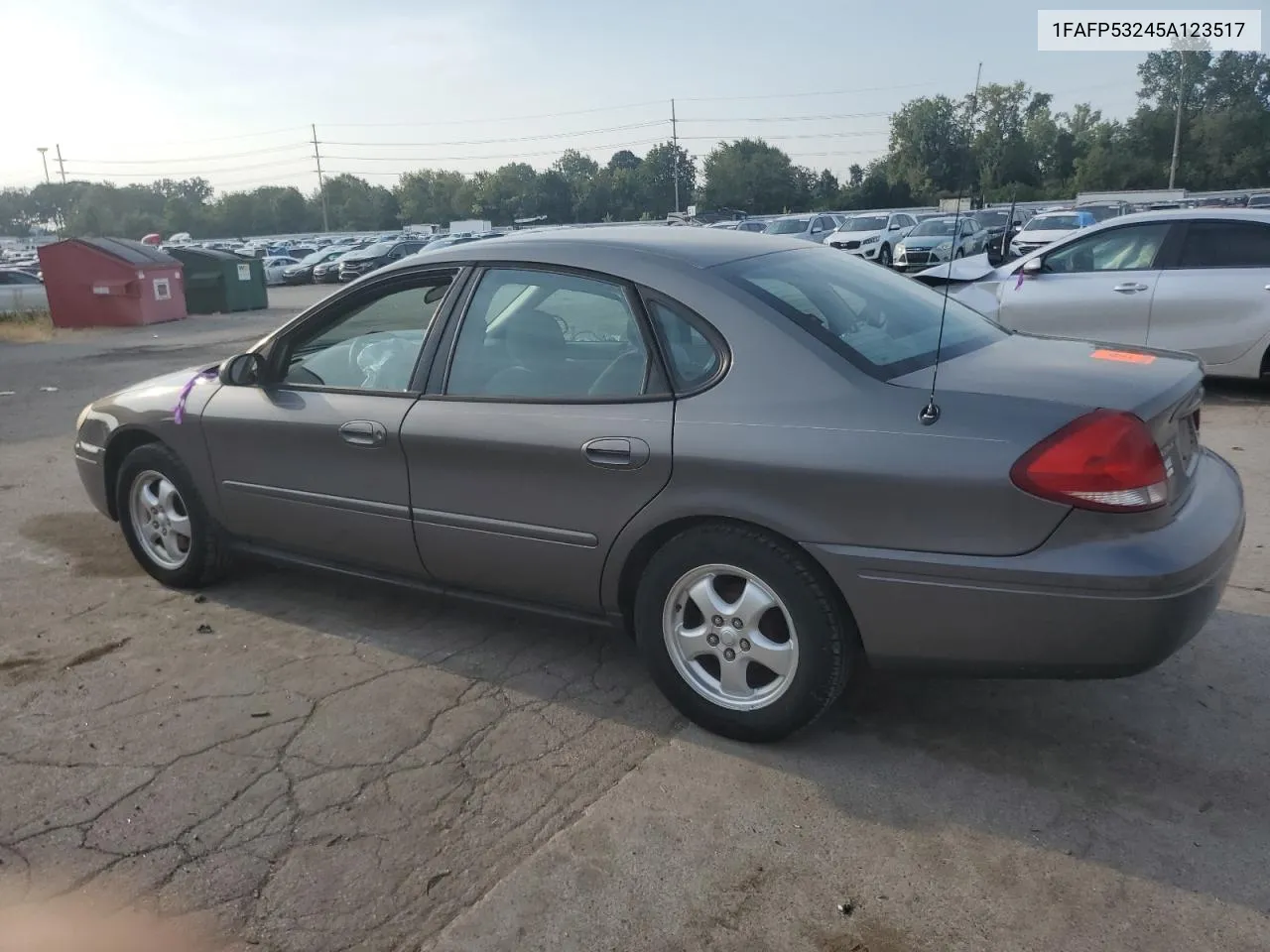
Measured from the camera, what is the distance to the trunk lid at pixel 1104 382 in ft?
9.53

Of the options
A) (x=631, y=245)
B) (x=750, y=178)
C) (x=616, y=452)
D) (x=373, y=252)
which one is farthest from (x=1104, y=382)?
(x=750, y=178)

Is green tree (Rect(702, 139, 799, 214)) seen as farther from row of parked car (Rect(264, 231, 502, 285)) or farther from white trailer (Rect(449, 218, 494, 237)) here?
row of parked car (Rect(264, 231, 502, 285))

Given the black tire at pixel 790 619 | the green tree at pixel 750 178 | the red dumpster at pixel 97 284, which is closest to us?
the black tire at pixel 790 619

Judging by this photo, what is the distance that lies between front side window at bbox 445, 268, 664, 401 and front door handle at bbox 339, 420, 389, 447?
327 mm

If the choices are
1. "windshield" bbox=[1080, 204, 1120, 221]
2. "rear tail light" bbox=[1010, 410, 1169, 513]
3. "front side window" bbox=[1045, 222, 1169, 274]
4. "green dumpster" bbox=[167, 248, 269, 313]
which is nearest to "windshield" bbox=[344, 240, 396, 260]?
"green dumpster" bbox=[167, 248, 269, 313]

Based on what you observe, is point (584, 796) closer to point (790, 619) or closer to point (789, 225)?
point (790, 619)

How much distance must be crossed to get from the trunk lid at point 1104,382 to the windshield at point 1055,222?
2191 cm

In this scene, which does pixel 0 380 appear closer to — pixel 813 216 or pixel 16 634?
pixel 16 634

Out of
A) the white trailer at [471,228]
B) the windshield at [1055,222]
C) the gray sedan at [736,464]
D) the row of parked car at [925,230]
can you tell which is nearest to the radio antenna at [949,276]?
the gray sedan at [736,464]

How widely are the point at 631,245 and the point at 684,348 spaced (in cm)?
52

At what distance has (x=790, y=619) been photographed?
3082 mm

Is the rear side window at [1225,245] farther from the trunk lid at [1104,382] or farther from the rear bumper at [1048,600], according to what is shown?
the rear bumper at [1048,600]

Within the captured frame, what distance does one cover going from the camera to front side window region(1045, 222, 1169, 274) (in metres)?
8.38

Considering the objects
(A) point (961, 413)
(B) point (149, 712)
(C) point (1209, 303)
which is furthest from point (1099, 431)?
(C) point (1209, 303)
